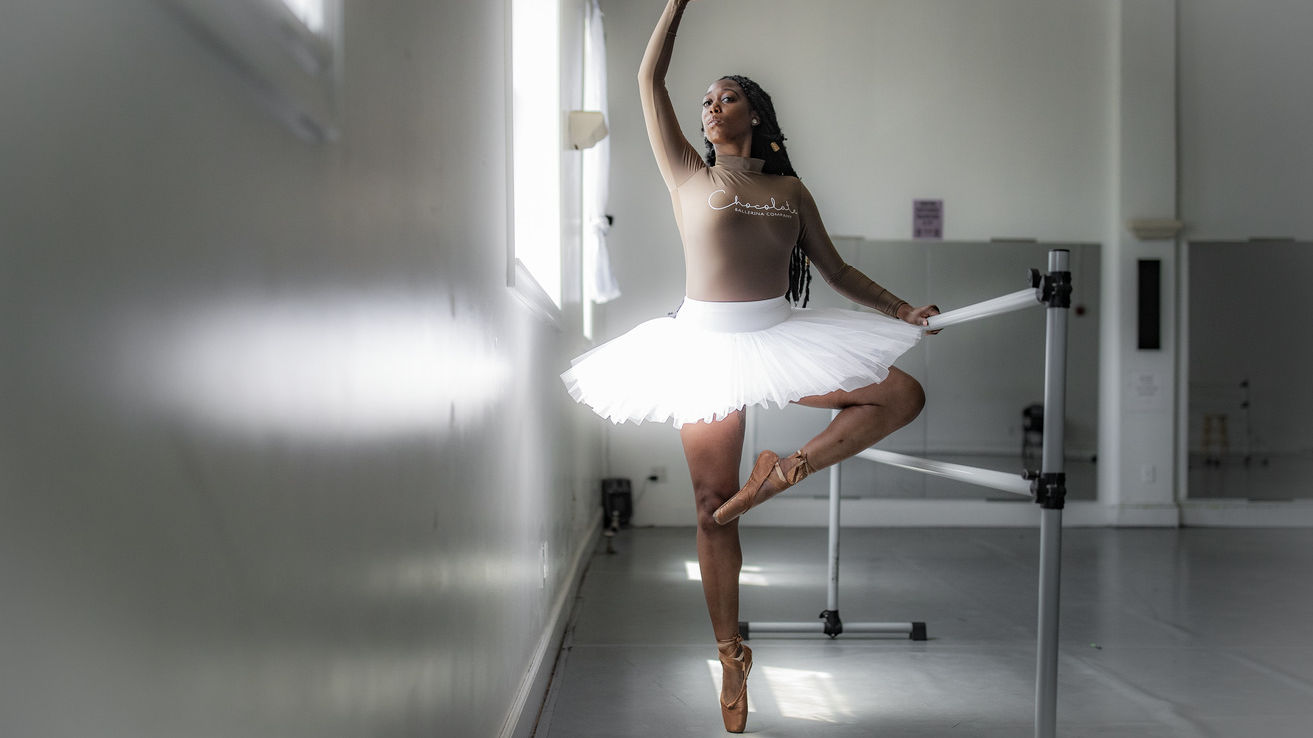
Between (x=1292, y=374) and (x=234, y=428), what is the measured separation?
768 cm

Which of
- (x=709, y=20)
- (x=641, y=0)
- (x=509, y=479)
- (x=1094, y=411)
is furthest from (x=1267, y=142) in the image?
(x=509, y=479)

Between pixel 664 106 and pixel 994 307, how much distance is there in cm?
93

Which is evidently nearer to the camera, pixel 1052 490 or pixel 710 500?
pixel 1052 490

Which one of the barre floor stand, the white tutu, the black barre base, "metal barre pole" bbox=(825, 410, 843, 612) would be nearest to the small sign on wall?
"metal barre pole" bbox=(825, 410, 843, 612)

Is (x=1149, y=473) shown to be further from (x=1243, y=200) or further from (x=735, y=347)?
(x=735, y=347)

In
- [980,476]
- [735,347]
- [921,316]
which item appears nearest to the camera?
[980,476]

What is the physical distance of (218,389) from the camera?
61 centimetres

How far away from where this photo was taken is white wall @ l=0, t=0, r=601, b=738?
16.9 inches

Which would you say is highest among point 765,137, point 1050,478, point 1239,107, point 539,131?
point 1239,107

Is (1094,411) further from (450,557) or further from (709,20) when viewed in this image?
(450,557)

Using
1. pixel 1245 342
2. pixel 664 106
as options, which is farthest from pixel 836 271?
pixel 1245 342

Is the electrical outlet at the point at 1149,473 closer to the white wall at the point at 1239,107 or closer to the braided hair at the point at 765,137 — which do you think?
the white wall at the point at 1239,107

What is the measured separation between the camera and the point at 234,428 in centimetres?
64

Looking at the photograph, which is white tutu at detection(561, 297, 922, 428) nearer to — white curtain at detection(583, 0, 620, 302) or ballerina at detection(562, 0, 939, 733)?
ballerina at detection(562, 0, 939, 733)
